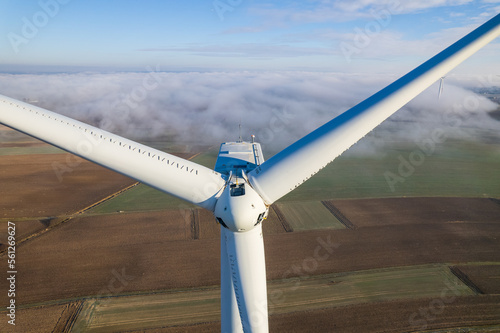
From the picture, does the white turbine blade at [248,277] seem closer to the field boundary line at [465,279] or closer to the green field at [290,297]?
the green field at [290,297]

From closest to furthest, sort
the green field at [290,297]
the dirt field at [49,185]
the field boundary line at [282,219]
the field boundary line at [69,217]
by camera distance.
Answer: the green field at [290,297] → the field boundary line at [69,217] → the field boundary line at [282,219] → the dirt field at [49,185]

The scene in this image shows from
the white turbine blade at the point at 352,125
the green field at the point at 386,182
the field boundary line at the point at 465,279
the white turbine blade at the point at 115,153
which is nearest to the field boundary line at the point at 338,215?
the green field at the point at 386,182

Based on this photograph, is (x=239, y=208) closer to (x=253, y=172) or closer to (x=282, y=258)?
(x=253, y=172)

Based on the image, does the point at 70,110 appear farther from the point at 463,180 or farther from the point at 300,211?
the point at 463,180

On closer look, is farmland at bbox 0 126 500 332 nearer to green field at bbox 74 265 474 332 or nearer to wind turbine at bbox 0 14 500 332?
green field at bbox 74 265 474 332

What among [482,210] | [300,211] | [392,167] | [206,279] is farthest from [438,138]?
[206,279]

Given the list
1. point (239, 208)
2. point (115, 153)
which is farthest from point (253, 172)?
point (115, 153)

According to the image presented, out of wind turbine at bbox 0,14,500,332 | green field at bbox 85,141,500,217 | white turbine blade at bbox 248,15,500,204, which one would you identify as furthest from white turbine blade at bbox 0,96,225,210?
green field at bbox 85,141,500,217
